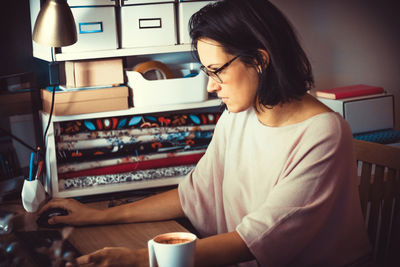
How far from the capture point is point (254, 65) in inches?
44.1

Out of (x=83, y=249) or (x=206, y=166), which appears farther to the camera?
(x=206, y=166)

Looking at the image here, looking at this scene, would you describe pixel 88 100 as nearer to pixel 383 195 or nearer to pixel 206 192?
pixel 206 192

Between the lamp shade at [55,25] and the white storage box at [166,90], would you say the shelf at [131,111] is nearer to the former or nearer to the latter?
the white storage box at [166,90]

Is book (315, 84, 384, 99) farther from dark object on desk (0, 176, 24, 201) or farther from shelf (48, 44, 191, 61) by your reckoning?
dark object on desk (0, 176, 24, 201)

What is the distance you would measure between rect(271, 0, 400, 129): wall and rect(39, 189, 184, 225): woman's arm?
3.89 ft

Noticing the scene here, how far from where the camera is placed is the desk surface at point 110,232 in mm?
1206

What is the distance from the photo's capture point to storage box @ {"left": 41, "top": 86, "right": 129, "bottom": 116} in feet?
5.30

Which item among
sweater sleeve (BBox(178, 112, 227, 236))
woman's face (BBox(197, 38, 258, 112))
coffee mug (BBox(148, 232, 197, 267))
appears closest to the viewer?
coffee mug (BBox(148, 232, 197, 267))

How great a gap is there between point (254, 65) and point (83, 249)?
60cm

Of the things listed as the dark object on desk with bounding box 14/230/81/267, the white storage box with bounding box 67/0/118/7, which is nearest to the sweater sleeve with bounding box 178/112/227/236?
the dark object on desk with bounding box 14/230/81/267

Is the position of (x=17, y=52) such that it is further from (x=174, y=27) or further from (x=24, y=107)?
(x=174, y=27)

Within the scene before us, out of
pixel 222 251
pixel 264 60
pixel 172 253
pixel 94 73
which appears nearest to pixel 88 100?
pixel 94 73

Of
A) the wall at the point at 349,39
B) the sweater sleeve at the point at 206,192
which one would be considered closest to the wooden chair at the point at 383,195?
the sweater sleeve at the point at 206,192

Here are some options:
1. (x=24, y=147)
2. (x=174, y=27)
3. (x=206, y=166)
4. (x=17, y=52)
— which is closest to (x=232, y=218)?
(x=206, y=166)
